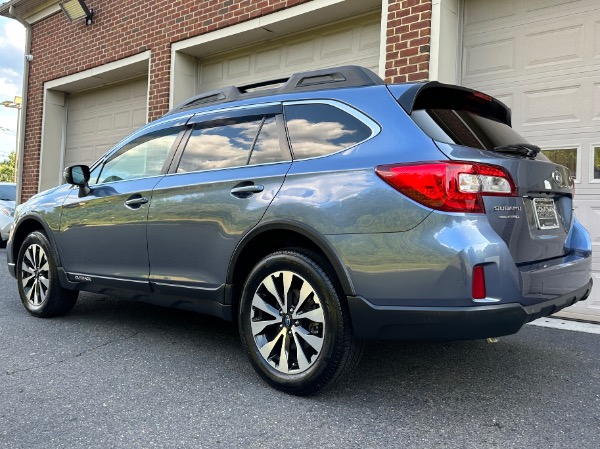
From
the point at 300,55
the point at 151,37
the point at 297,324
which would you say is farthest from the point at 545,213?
the point at 151,37

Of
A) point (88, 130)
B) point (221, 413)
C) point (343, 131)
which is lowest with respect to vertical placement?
point (221, 413)

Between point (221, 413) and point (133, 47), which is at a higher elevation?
point (133, 47)

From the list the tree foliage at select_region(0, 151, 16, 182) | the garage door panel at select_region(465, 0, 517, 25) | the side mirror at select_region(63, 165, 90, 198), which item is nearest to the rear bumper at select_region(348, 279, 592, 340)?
the side mirror at select_region(63, 165, 90, 198)

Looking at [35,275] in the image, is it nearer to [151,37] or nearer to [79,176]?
[79,176]

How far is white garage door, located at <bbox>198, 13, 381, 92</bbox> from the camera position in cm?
675

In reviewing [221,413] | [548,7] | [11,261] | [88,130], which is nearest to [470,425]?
[221,413]

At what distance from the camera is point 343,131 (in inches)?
112

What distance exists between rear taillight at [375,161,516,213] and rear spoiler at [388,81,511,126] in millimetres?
391

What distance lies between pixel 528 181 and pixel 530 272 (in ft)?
1.46

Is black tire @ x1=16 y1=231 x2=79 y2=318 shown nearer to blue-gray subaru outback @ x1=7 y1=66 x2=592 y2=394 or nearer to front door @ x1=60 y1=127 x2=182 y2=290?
front door @ x1=60 y1=127 x2=182 y2=290

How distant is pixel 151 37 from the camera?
29.0 feet

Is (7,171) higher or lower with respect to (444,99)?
higher

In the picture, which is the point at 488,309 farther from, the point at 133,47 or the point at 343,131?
the point at 133,47

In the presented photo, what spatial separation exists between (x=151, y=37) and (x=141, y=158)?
5.68m
